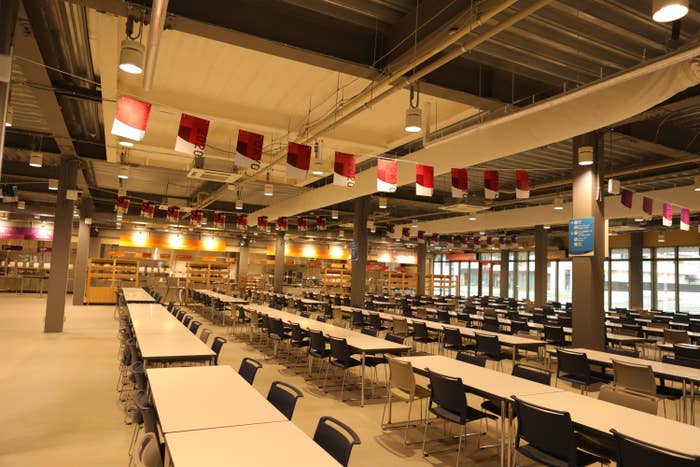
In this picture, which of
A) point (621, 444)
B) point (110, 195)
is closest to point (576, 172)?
point (621, 444)

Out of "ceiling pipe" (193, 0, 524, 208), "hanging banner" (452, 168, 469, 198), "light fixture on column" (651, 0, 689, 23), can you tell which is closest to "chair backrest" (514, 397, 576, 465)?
"light fixture on column" (651, 0, 689, 23)

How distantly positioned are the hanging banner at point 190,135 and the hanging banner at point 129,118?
68 cm

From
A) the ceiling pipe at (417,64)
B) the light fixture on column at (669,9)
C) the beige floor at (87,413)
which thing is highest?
the ceiling pipe at (417,64)

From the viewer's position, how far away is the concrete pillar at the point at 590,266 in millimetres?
7465

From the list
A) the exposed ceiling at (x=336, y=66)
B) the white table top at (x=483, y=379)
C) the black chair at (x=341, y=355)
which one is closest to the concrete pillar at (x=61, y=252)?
the exposed ceiling at (x=336, y=66)

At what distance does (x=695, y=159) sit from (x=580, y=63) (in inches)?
174

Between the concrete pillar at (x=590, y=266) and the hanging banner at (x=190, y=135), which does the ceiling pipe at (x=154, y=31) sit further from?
the concrete pillar at (x=590, y=266)

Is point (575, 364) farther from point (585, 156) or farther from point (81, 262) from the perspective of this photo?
point (81, 262)

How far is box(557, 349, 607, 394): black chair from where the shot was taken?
233 inches

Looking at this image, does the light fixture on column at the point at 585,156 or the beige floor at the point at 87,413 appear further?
the light fixture on column at the point at 585,156

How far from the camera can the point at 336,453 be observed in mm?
2623

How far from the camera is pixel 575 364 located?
605cm

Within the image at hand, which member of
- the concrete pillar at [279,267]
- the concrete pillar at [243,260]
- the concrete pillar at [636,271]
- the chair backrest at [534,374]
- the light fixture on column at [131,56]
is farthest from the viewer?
the concrete pillar at [243,260]

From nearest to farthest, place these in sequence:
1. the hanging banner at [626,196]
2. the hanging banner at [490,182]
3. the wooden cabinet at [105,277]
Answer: the hanging banner at [490,182], the hanging banner at [626,196], the wooden cabinet at [105,277]
